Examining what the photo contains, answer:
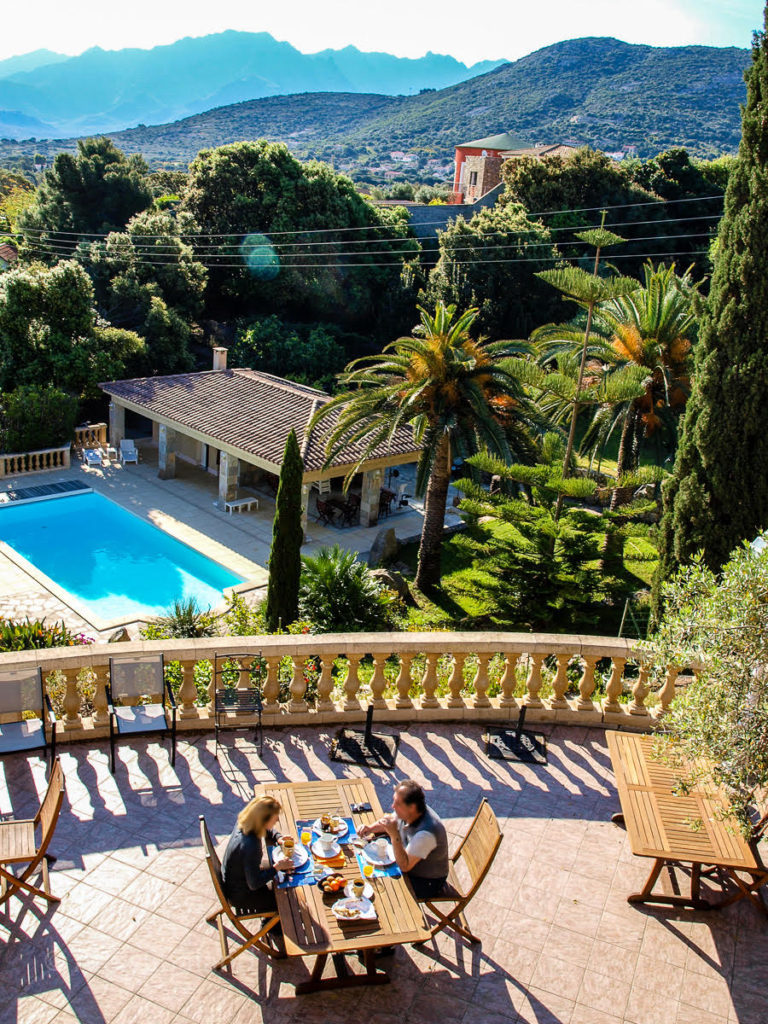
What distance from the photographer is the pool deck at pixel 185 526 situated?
17172 millimetres

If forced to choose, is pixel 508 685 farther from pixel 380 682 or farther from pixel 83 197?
pixel 83 197

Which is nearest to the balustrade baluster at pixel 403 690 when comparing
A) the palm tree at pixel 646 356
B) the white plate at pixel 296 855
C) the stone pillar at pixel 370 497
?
the white plate at pixel 296 855

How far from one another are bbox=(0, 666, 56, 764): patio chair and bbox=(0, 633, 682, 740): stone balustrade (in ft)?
0.67

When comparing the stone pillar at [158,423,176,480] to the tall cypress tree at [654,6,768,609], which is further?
the stone pillar at [158,423,176,480]

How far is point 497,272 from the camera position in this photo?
39.0 m

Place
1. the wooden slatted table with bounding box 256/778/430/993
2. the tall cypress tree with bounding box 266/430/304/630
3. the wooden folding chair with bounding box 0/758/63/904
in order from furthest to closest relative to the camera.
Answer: the tall cypress tree with bounding box 266/430/304/630, the wooden folding chair with bounding box 0/758/63/904, the wooden slatted table with bounding box 256/778/430/993

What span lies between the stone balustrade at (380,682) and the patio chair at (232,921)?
2502 mm

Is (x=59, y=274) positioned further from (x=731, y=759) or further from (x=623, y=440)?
(x=731, y=759)

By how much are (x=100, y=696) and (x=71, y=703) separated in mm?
252

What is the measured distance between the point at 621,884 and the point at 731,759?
1.72 m

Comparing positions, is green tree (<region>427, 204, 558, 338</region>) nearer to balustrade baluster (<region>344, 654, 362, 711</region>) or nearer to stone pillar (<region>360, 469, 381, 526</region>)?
stone pillar (<region>360, 469, 381, 526</region>)

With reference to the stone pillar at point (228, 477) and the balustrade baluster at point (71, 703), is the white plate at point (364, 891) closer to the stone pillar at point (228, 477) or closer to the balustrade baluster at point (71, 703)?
the balustrade baluster at point (71, 703)

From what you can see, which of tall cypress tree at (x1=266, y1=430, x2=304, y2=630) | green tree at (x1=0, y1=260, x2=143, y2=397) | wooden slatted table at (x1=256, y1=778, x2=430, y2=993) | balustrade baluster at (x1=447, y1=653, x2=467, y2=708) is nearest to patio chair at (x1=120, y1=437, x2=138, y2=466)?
green tree at (x1=0, y1=260, x2=143, y2=397)

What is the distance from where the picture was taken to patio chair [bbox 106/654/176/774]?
731 centimetres
